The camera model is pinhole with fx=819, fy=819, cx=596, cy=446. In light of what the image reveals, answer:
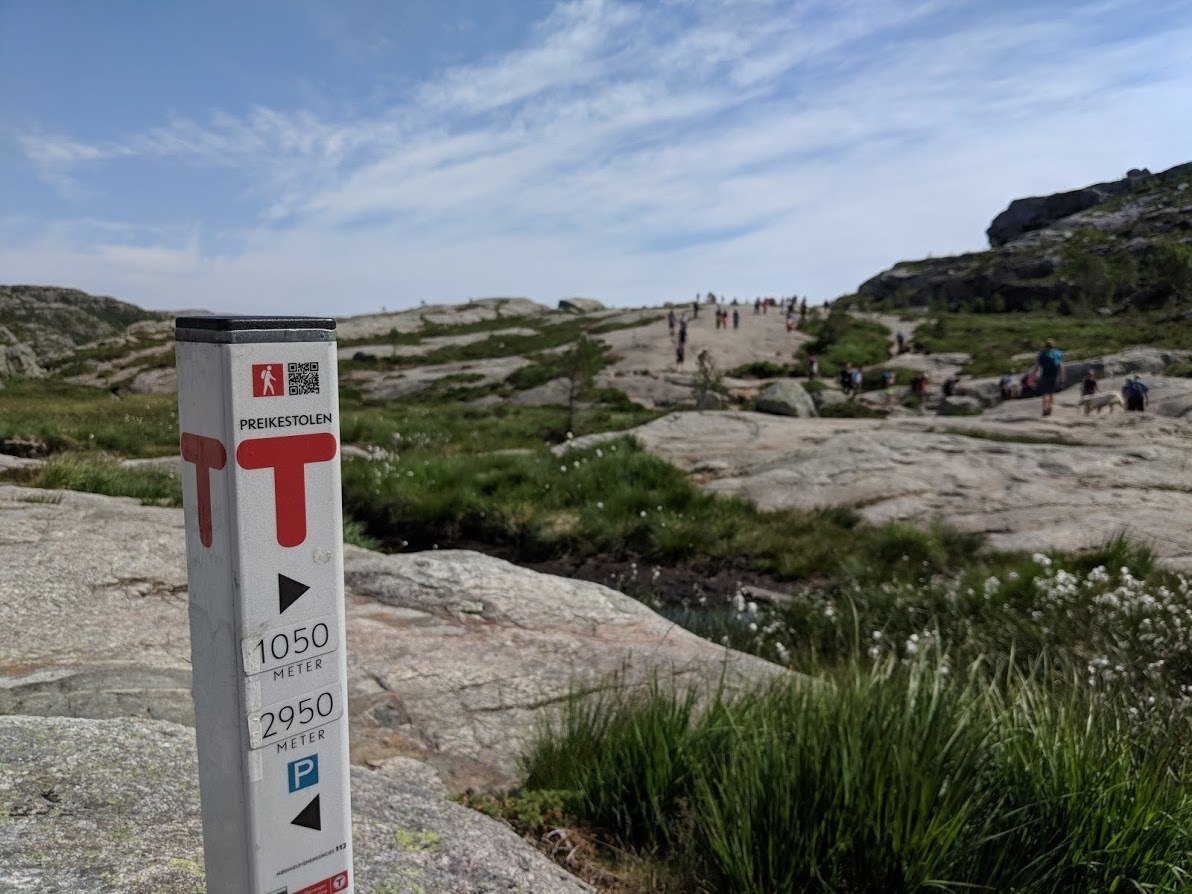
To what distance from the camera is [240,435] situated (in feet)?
5.99

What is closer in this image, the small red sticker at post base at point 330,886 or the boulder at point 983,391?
the small red sticker at post base at point 330,886

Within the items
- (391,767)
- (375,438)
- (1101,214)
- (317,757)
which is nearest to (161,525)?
(391,767)

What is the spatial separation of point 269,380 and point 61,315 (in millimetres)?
175138

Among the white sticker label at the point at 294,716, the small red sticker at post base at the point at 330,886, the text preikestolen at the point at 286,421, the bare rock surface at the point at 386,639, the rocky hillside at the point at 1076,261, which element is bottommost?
the bare rock surface at the point at 386,639

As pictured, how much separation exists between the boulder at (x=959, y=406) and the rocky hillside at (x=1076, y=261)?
157 ft

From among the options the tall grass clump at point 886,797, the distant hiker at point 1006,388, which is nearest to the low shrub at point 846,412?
the distant hiker at point 1006,388

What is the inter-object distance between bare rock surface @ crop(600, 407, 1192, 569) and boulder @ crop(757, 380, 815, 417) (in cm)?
819

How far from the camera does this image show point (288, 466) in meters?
1.93

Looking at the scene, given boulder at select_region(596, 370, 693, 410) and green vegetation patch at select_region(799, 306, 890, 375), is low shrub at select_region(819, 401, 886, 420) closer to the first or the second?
boulder at select_region(596, 370, 693, 410)

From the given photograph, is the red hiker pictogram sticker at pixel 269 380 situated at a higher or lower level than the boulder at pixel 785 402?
higher

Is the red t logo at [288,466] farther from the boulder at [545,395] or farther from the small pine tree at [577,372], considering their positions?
the boulder at [545,395]

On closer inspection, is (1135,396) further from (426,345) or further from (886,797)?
(426,345)

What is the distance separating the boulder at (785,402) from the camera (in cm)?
2928

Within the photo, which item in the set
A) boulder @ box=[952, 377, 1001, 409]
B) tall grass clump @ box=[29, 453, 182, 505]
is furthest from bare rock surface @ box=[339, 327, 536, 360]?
tall grass clump @ box=[29, 453, 182, 505]
